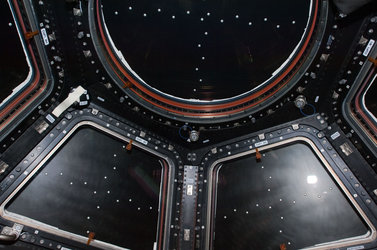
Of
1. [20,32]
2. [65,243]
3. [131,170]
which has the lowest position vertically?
[65,243]

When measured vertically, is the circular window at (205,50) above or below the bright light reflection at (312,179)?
above

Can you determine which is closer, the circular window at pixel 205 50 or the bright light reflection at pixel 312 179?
the circular window at pixel 205 50

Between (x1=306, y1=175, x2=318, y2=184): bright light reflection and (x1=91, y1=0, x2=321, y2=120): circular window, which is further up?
(x1=91, y1=0, x2=321, y2=120): circular window

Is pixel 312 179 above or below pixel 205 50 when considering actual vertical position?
below

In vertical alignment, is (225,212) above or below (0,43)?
below

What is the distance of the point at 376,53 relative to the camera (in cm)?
466

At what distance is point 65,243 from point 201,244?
7.55 feet

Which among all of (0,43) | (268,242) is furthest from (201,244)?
(0,43)

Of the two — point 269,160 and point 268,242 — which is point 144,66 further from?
point 268,242

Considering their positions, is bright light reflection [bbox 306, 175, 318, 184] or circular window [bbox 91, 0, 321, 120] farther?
bright light reflection [bbox 306, 175, 318, 184]

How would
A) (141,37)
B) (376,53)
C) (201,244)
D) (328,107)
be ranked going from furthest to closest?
1. (201,244)
2. (328,107)
3. (141,37)
4. (376,53)

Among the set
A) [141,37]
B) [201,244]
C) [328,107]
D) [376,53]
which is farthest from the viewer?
[201,244]

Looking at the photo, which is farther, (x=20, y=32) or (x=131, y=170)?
(x=131, y=170)

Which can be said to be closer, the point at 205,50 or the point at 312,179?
the point at 205,50
